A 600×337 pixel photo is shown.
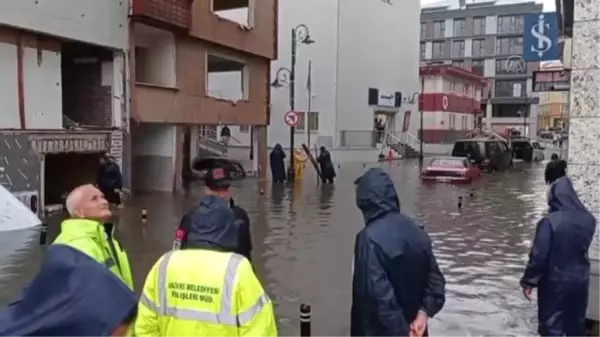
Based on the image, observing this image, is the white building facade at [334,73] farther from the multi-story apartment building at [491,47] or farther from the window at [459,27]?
the window at [459,27]

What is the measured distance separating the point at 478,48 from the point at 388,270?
101739 mm

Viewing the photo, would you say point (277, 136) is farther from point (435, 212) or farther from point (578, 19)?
point (578, 19)

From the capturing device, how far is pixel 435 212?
17.8 m

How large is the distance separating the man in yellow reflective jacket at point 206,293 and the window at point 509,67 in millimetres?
87584

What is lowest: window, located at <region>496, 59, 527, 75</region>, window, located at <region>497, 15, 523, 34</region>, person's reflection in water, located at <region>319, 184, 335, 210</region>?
person's reflection in water, located at <region>319, 184, 335, 210</region>

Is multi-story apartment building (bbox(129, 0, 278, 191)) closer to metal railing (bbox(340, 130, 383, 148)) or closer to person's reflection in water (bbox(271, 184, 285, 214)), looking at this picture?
person's reflection in water (bbox(271, 184, 285, 214))

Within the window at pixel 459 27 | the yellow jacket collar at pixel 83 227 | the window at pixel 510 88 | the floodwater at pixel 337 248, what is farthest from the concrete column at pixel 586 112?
the window at pixel 459 27

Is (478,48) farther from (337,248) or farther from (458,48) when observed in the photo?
(337,248)

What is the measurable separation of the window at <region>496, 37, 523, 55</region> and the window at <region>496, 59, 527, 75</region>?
54.6 inches

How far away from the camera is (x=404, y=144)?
5231 centimetres

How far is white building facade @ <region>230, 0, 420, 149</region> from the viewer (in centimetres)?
4512

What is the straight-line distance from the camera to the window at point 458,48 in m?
101

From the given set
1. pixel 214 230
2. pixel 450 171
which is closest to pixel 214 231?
pixel 214 230

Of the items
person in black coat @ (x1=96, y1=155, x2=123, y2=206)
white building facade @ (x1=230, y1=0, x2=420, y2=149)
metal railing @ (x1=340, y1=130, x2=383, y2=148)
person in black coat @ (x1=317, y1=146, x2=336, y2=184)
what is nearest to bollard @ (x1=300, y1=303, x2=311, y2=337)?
person in black coat @ (x1=96, y1=155, x2=123, y2=206)
